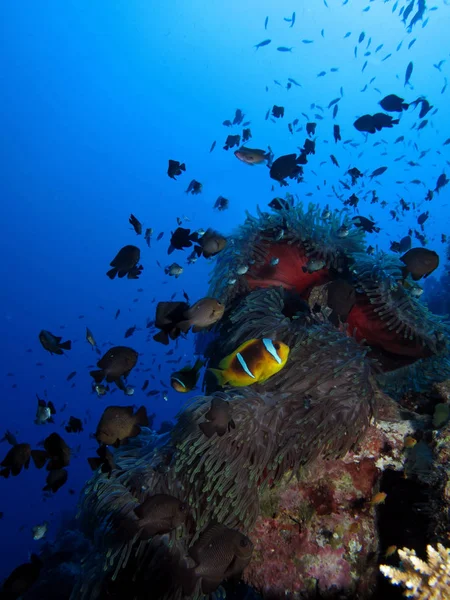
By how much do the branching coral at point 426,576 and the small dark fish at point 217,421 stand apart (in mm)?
1191

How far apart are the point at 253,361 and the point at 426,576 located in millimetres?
1397

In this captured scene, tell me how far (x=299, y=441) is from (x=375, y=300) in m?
1.71

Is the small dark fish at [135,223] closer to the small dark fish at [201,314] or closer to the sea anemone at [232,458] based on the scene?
the small dark fish at [201,314]

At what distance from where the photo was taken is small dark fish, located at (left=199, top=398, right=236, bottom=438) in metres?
2.60

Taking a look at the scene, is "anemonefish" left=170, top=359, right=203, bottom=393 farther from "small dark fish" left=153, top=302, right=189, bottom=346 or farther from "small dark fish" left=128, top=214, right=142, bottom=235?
"small dark fish" left=128, top=214, right=142, bottom=235

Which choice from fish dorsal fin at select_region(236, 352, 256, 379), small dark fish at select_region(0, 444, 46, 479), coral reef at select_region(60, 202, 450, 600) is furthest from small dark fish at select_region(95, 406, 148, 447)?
fish dorsal fin at select_region(236, 352, 256, 379)

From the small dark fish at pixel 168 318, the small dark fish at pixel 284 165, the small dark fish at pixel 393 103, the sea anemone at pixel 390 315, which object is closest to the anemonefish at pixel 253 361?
the small dark fish at pixel 168 318

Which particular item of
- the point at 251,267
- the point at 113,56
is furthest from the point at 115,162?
the point at 251,267

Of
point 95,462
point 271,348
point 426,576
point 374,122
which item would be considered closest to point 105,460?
point 95,462

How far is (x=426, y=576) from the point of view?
1833mm

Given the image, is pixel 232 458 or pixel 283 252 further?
pixel 283 252

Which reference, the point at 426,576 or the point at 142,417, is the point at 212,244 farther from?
the point at 426,576

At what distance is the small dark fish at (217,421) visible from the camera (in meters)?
2.60

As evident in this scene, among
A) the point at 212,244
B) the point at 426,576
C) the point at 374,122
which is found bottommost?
the point at 426,576
